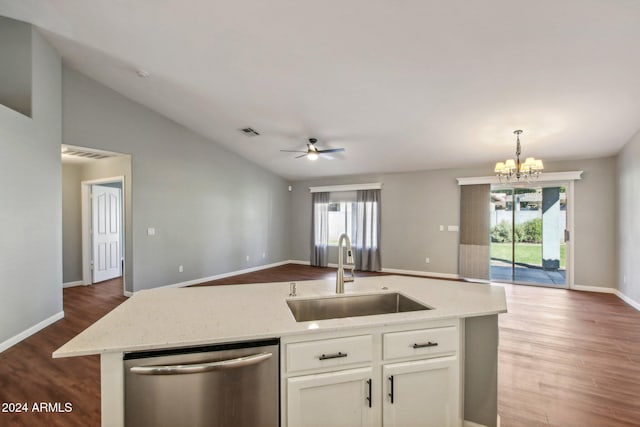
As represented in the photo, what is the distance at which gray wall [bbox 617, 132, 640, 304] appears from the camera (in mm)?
4191

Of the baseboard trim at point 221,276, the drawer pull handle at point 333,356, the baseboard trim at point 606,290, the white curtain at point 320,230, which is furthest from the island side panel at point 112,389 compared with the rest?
the white curtain at point 320,230

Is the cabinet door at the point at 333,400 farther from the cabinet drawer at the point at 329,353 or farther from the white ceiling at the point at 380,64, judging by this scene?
the white ceiling at the point at 380,64

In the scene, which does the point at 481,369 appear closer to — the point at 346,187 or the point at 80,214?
the point at 346,187

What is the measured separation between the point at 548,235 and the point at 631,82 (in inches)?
139

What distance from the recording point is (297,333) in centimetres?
128

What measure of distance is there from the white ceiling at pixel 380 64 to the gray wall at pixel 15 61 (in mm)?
198

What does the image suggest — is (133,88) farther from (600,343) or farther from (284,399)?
(600,343)

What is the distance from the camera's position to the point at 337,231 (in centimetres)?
793

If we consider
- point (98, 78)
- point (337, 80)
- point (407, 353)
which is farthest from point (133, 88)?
point (407, 353)

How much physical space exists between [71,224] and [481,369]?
6.88m

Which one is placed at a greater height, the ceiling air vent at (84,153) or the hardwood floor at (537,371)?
the ceiling air vent at (84,153)

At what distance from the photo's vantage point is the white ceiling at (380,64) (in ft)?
8.16

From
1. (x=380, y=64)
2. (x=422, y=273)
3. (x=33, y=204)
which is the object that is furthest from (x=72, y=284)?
(x=422, y=273)

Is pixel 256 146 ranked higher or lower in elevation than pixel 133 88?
lower
